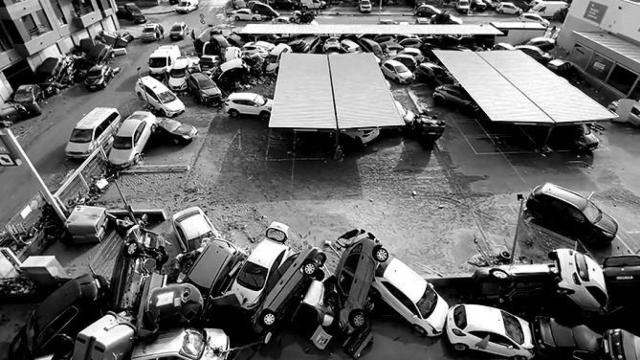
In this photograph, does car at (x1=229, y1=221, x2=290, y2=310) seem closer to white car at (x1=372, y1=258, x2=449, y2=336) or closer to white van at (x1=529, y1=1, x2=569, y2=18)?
white car at (x1=372, y1=258, x2=449, y2=336)

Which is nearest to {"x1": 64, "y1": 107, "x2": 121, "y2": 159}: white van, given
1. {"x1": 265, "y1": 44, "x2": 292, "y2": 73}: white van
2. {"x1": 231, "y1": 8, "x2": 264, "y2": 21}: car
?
{"x1": 265, "y1": 44, "x2": 292, "y2": 73}: white van

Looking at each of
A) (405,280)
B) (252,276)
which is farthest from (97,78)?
(405,280)

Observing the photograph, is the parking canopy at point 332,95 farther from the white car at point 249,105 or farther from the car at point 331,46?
the car at point 331,46

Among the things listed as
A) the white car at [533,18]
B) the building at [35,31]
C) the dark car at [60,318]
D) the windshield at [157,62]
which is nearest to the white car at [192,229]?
the dark car at [60,318]

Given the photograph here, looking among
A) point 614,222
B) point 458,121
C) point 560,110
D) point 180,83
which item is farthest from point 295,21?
point 614,222

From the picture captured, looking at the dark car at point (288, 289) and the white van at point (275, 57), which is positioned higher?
the white van at point (275, 57)

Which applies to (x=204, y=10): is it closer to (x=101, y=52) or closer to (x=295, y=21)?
(x=295, y=21)
